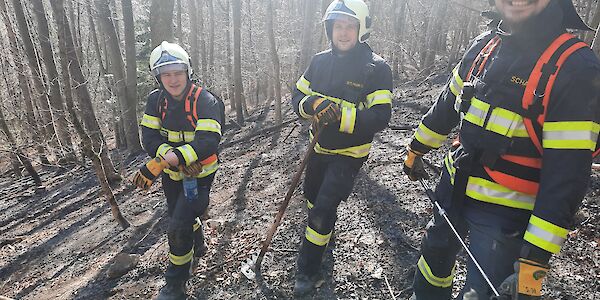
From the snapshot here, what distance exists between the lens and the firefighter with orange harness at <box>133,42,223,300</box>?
11.3 feet

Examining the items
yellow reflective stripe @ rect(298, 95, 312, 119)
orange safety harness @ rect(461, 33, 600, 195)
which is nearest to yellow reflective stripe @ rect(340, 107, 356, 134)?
yellow reflective stripe @ rect(298, 95, 312, 119)

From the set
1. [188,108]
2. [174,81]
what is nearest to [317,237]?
→ [188,108]

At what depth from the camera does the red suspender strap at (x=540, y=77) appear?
1.76 meters

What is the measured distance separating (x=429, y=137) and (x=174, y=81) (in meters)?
2.33

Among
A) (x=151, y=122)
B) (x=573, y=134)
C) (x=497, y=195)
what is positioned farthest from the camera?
(x=151, y=122)

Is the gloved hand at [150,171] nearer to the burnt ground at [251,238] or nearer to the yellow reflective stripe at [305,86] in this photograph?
the burnt ground at [251,238]

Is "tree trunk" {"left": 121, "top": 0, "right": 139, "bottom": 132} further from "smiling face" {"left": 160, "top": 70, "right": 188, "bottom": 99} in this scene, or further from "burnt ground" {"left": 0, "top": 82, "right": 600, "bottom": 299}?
"smiling face" {"left": 160, "top": 70, "right": 188, "bottom": 99}

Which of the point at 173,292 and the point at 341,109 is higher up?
the point at 341,109

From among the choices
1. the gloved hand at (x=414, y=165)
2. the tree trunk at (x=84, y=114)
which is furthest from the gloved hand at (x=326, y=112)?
the tree trunk at (x=84, y=114)

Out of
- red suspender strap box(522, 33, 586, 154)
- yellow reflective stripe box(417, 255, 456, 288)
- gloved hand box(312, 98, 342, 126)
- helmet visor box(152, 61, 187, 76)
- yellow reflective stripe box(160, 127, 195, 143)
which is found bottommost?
yellow reflective stripe box(417, 255, 456, 288)

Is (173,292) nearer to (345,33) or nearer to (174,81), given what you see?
(174,81)

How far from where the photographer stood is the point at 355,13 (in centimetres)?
326

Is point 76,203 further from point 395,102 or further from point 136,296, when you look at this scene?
point 395,102

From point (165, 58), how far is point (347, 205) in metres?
2.97
